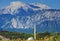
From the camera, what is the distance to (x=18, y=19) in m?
5.95

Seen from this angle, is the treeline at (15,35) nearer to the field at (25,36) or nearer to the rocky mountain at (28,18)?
the field at (25,36)

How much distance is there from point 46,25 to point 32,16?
0.54 meters

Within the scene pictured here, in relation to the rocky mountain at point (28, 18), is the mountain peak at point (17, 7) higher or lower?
higher

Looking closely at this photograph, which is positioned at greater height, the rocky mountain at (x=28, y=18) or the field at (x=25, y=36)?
the rocky mountain at (x=28, y=18)

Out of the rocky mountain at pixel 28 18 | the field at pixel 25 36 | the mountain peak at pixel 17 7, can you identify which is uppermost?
the mountain peak at pixel 17 7

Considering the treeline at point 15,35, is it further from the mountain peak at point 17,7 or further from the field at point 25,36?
the mountain peak at point 17,7

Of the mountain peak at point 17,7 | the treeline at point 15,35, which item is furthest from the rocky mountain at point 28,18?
the treeline at point 15,35

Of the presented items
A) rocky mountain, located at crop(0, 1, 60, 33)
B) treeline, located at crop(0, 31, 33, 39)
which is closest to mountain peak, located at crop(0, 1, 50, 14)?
rocky mountain, located at crop(0, 1, 60, 33)

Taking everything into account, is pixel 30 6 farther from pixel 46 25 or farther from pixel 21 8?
pixel 46 25

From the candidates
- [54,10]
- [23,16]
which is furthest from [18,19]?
[54,10]

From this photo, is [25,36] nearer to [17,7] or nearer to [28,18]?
[28,18]

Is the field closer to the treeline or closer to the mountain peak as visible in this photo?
the treeline

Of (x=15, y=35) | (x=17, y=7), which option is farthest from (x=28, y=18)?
(x=15, y=35)

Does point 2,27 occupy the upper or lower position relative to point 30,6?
lower
